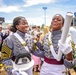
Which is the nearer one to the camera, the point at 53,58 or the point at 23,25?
the point at 53,58

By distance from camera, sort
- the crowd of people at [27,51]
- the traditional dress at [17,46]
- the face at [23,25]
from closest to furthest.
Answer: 1. the crowd of people at [27,51]
2. the traditional dress at [17,46]
3. the face at [23,25]

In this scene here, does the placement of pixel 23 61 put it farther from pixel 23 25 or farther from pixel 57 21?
pixel 57 21

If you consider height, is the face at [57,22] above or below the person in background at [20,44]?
above

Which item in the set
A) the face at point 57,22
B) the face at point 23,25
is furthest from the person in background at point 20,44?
the face at point 57,22

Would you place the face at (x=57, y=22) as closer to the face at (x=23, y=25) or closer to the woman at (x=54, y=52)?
the woman at (x=54, y=52)

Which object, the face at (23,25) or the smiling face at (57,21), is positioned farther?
the face at (23,25)

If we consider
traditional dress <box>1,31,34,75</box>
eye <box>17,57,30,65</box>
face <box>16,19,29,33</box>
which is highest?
face <box>16,19,29,33</box>

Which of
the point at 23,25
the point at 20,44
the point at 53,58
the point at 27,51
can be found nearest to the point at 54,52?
the point at 53,58

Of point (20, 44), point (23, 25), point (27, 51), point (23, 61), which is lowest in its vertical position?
point (23, 61)

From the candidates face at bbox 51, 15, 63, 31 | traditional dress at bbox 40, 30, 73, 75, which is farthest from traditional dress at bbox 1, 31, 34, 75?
face at bbox 51, 15, 63, 31

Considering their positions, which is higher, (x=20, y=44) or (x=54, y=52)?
(x=20, y=44)

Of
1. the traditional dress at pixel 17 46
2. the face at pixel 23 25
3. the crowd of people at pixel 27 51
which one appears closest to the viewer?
the crowd of people at pixel 27 51

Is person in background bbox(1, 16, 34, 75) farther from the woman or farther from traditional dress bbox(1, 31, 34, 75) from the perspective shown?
the woman

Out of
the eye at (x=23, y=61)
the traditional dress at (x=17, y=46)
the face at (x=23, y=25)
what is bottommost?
the eye at (x=23, y=61)
